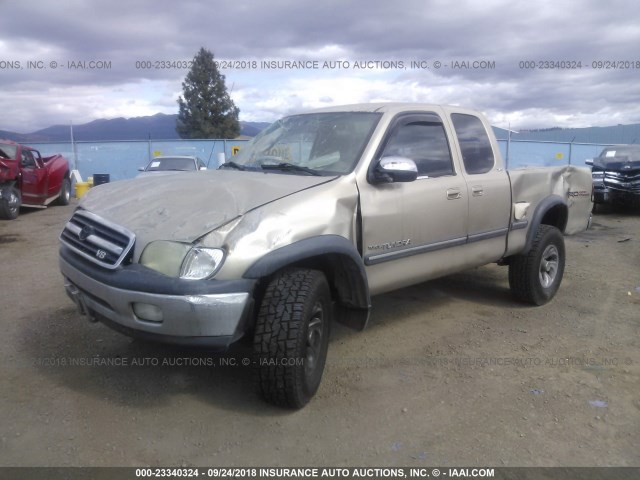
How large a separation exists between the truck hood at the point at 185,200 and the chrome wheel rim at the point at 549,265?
2889mm

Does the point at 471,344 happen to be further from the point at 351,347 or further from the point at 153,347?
the point at 153,347

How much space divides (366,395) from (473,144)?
8.00 feet

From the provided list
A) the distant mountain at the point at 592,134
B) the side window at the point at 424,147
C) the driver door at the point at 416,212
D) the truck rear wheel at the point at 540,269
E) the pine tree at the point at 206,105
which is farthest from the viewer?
the pine tree at the point at 206,105

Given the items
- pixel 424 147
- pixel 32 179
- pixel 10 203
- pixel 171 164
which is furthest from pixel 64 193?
pixel 424 147

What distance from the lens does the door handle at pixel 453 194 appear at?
4.16 meters

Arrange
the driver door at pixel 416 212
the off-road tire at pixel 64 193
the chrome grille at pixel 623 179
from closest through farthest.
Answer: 1. the driver door at pixel 416 212
2. the chrome grille at pixel 623 179
3. the off-road tire at pixel 64 193

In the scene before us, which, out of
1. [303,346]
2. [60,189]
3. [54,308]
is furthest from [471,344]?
[60,189]

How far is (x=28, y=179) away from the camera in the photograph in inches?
460

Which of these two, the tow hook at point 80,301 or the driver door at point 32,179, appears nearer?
the tow hook at point 80,301

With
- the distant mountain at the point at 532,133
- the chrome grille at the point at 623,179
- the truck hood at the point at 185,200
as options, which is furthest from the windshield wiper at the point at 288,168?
the distant mountain at the point at 532,133

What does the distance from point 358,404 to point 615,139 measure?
1422 inches

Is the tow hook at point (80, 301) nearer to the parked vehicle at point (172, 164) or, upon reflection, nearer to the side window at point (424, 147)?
the side window at point (424, 147)

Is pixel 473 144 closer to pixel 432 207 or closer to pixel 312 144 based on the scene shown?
pixel 432 207

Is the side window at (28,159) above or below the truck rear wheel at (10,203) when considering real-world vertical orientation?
above
